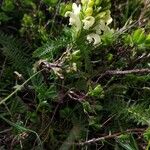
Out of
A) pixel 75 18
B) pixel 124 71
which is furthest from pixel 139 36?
pixel 75 18

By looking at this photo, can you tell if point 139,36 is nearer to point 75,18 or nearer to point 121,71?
point 121,71

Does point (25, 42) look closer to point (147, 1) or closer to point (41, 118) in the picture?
point (41, 118)

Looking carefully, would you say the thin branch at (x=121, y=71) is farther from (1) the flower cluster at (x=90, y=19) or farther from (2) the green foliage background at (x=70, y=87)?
(1) the flower cluster at (x=90, y=19)

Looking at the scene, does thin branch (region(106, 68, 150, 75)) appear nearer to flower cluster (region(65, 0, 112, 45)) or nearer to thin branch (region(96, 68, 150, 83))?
thin branch (region(96, 68, 150, 83))

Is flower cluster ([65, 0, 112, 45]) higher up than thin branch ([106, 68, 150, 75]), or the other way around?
flower cluster ([65, 0, 112, 45])

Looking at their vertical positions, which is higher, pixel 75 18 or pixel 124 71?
pixel 75 18

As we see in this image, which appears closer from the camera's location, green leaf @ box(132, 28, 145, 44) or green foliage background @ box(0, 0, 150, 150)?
green foliage background @ box(0, 0, 150, 150)

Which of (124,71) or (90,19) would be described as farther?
(124,71)

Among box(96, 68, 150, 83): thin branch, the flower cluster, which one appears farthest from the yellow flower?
box(96, 68, 150, 83): thin branch
